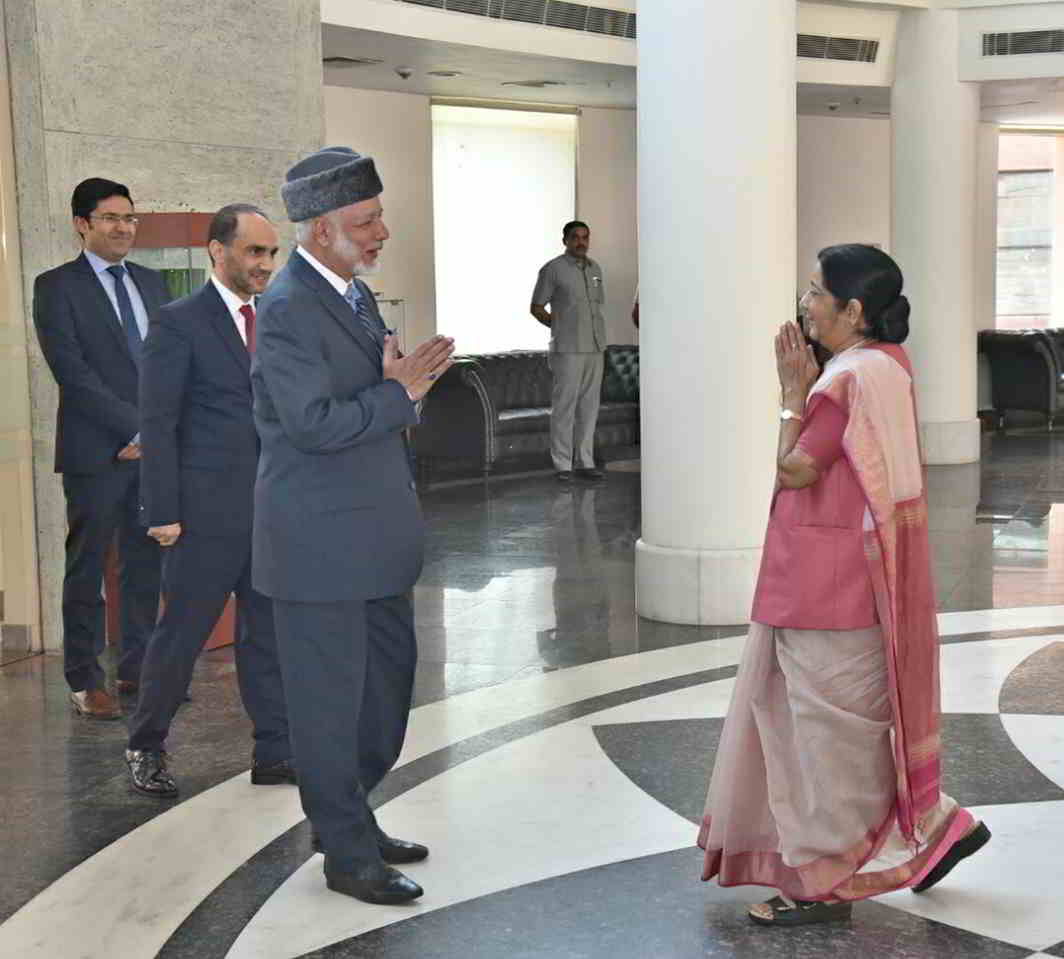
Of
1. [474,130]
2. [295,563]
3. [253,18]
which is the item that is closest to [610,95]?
[474,130]

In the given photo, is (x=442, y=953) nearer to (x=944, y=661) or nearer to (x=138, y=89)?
(x=944, y=661)

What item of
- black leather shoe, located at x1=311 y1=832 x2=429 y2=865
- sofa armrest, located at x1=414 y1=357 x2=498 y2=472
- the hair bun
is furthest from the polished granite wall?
sofa armrest, located at x1=414 y1=357 x2=498 y2=472

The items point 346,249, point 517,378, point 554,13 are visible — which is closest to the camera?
point 346,249

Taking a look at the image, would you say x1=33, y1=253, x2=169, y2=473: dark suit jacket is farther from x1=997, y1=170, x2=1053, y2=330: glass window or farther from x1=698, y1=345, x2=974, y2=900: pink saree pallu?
x1=997, y1=170, x2=1053, y2=330: glass window

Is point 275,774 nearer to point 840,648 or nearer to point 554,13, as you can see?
point 840,648

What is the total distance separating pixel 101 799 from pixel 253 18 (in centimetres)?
388

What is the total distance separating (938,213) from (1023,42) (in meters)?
1.52

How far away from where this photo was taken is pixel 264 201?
7.44 meters

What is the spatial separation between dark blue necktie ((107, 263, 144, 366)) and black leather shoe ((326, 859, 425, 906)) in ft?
8.56

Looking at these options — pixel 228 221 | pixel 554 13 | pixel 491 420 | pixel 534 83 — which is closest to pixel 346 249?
pixel 228 221

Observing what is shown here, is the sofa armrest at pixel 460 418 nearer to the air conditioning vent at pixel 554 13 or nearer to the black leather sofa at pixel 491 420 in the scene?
the black leather sofa at pixel 491 420

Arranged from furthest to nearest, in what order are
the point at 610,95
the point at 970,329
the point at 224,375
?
the point at 610,95 < the point at 970,329 < the point at 224,375

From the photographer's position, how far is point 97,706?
5.75 m

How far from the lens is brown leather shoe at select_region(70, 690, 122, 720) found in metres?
5.73
